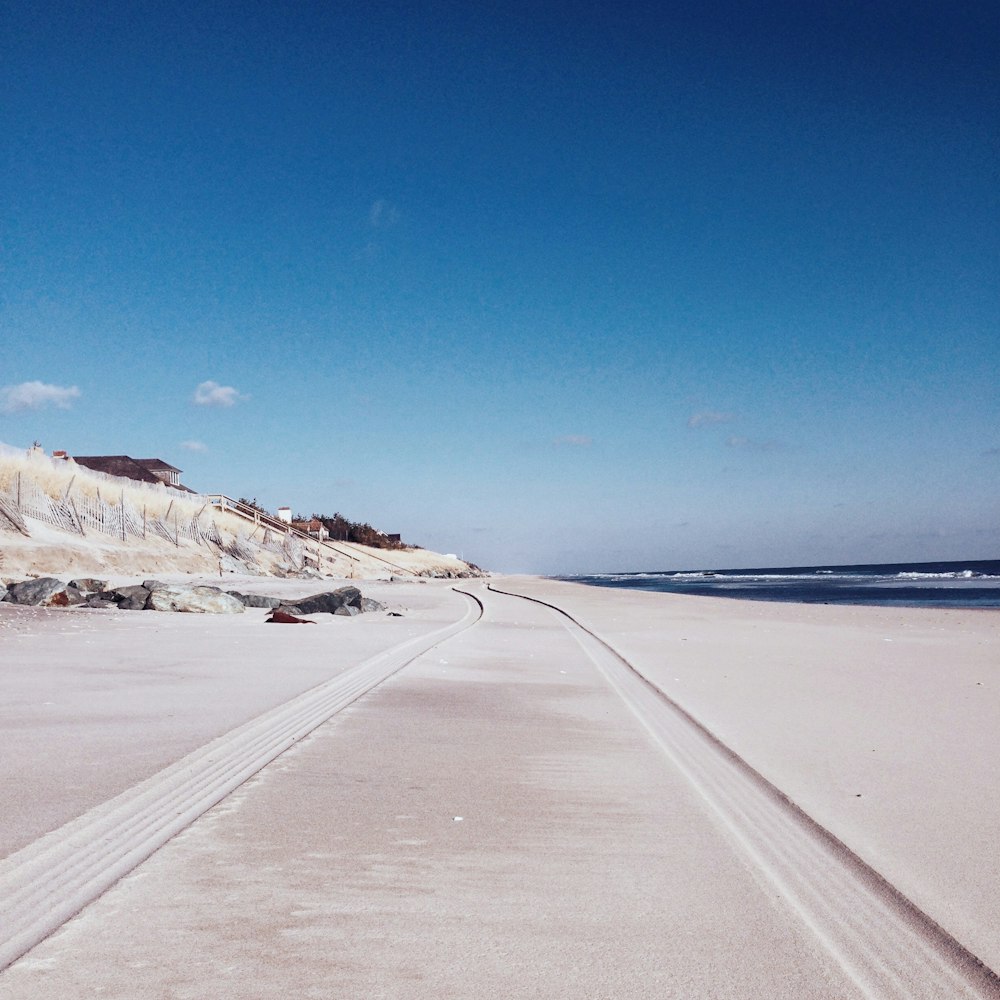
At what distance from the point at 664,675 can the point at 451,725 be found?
351 cm

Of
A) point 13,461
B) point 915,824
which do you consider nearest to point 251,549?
point 13,461

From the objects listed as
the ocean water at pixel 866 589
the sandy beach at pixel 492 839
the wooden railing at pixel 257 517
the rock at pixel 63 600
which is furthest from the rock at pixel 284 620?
the wooden railing at pixel 257 517

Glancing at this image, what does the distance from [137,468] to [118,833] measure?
206ft

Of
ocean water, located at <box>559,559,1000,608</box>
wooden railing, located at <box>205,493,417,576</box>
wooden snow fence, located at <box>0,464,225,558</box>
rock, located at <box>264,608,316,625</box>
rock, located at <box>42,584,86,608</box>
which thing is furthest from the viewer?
wooden railing, located at <box>205,493,417,576</box>

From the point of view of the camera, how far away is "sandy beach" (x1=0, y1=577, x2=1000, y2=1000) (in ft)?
7.17

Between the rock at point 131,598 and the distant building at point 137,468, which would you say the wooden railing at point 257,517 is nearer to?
the distant building at point 137,468

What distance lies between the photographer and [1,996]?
1958 millimetres

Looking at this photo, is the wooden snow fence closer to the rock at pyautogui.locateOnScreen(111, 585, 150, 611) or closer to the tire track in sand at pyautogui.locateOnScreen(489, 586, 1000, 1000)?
the rock at pyautogui.locateOnScreen(111, 585, 150, 611)

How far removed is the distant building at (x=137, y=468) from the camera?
58.8 m

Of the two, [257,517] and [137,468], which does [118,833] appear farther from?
[137,468]

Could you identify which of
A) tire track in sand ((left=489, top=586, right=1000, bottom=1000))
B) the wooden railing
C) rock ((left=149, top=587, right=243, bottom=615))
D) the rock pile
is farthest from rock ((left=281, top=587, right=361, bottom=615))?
the wooden railing

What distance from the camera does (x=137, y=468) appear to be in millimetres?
60562

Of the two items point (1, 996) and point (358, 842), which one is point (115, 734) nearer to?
point (358, 842)

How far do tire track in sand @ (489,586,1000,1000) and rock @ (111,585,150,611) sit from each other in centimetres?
1321
